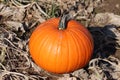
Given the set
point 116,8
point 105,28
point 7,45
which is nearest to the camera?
point 7,45

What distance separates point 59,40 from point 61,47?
0.09m

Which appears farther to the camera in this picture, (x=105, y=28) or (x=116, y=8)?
(x=116, y=8)

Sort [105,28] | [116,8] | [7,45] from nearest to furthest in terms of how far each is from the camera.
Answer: [7,45] < [105,28] < [116,8]

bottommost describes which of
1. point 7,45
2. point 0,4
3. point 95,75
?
point 95,75

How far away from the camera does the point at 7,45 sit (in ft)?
17.0

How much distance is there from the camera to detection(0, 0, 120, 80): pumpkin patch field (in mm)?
4605

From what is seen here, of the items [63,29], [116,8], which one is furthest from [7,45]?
[116,8]

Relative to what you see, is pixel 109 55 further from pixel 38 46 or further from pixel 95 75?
pixel 38 46

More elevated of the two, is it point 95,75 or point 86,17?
point 86,17

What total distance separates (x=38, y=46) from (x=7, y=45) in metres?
0.69

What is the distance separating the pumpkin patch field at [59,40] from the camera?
15.1 ft

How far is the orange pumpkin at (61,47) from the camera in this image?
4.56 m

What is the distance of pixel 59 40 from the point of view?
454 centimetres

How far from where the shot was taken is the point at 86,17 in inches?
235
